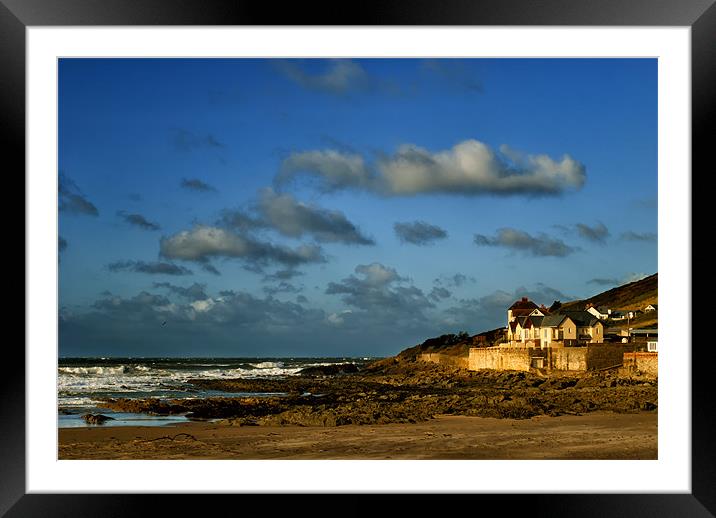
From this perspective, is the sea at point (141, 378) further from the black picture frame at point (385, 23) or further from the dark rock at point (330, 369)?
the black picture frame at point (385, 23)

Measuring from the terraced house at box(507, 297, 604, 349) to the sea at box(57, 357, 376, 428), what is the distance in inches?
206

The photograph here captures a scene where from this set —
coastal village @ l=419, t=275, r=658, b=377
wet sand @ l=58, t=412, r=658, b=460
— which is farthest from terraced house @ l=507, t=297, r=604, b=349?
wet sand @ l=58, t=412, r=658, b=460

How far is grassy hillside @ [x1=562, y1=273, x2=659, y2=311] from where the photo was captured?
18.6m

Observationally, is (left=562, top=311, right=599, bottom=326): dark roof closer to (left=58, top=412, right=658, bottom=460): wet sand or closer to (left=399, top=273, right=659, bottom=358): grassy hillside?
(left=399, top=273, right=659, bottom=358): grassy hillside

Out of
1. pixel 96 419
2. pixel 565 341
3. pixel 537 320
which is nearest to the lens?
pixel 96 419

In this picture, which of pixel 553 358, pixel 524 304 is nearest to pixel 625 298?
pixel 524 304

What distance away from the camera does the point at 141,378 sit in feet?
53.7

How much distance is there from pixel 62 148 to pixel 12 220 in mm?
13230

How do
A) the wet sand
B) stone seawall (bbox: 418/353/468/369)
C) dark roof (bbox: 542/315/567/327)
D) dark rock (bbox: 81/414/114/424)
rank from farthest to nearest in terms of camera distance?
1. stone seawall (bbox: 418/353/468/369)
2. dark roof (bbox: 542/315/567/327)
3. dark rock (bbox: 81/414/114/424)
4. the wet sand

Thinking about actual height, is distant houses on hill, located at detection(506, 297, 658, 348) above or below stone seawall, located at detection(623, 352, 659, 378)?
above

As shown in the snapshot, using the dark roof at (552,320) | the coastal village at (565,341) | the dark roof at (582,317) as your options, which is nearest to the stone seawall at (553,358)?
the coastal village at (565,341)

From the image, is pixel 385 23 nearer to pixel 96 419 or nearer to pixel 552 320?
pixel 96 419

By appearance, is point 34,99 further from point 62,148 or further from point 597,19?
point 62,148

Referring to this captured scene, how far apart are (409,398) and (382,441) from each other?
18.4 feet
